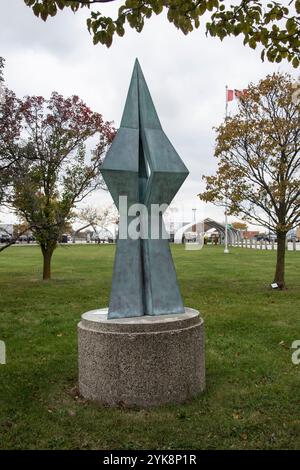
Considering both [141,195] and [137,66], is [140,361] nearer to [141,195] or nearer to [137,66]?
[141,195]

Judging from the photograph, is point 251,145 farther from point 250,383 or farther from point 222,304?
point 250,383

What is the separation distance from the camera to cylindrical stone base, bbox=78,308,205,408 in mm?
4859

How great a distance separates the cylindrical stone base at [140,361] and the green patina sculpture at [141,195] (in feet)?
1.59

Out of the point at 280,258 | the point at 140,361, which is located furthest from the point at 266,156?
the point at 140,361

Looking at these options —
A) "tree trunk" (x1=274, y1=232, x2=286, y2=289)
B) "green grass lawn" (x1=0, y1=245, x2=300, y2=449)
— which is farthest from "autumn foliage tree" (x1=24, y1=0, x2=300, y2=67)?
"tree trunk" (x1=274, y1=232, x2=286, y2=289)

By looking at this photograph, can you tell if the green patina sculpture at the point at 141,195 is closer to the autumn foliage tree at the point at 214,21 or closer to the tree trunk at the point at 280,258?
the autumn foliage tree at the point at 214,21

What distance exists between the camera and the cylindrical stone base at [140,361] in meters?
4.86

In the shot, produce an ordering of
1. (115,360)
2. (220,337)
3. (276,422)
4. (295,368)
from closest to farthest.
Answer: (276,422), (115,360), (295,368), (220,337)

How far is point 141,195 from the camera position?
19.4 feet

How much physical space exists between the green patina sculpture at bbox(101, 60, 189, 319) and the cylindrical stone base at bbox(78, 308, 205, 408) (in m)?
0.48

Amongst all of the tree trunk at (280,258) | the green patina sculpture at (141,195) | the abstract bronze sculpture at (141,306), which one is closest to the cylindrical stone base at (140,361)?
the abstract bronze sculpture at (141,306)

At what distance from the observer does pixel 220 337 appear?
25.1ft
